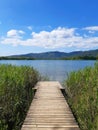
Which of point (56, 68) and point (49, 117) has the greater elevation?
point (49, 117)

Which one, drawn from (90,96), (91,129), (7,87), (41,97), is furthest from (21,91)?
(91,129)

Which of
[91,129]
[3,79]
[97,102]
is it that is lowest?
[91,129]

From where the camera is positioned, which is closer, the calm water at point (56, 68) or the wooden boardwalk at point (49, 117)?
the wooden boardwalk at point (49, 117)

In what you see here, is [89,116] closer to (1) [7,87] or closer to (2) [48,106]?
(2) [48,106]

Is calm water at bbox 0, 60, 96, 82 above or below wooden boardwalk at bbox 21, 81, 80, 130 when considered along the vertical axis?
below

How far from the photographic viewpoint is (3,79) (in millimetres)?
7648

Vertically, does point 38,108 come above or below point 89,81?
below

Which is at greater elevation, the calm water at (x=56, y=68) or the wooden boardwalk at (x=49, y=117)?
the wooden boardwalk at (x=49, y=117)

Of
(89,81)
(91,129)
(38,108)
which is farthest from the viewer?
(89,81)

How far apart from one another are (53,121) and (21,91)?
3096 millimetres

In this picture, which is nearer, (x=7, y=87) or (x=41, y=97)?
(x=7, y=87)

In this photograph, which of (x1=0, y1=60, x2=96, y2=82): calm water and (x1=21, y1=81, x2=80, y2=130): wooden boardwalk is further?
(x1=0, y1=60, x2=96, y2=82): calm water

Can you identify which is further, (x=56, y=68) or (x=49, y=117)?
(x=56, y=68)

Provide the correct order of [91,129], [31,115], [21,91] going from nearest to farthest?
[91,129]
[31,115]
[21,91]
